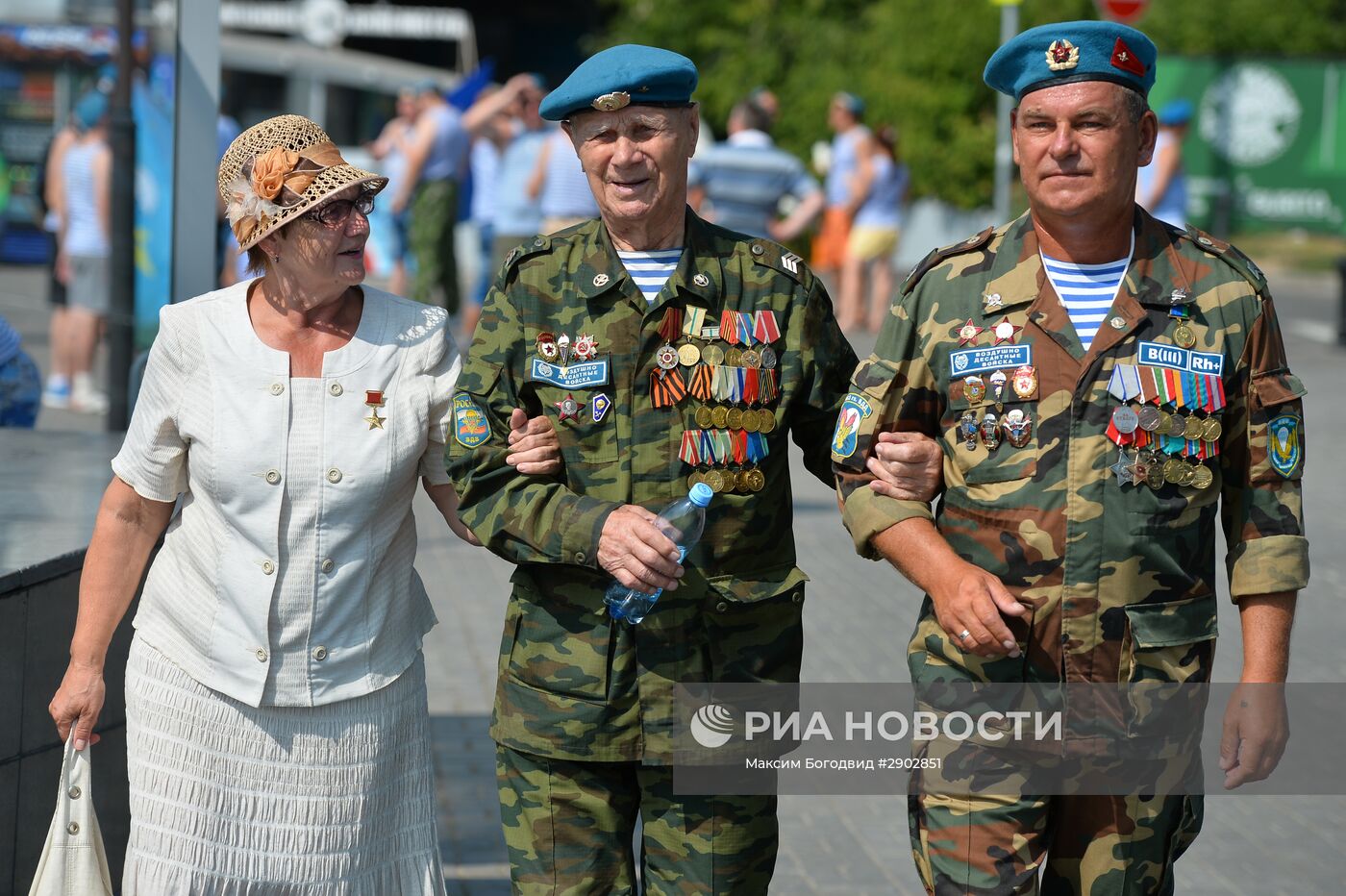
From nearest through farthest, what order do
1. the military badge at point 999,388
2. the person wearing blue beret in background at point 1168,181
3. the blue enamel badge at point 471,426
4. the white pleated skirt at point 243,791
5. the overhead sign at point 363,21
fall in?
the military badge at point 999,388 < the blue enamel badge at point 471,426 < the white pleated skirt at point 243,791 < the person wearing blue beret in background at point 1168,181 < the overhead sign at point 363,21

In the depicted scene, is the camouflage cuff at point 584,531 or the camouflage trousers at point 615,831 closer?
the camouflage cuff at point 584,531

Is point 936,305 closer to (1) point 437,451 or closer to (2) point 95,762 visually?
(1) point 437,451

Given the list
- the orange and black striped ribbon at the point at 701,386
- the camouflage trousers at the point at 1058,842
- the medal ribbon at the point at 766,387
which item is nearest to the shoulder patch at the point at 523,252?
the orange and black striped ribbon at the point at 701,386

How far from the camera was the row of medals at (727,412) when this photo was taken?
369cm

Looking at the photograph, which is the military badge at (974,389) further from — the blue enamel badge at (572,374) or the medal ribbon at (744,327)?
the blue enamel badge at (572,374)

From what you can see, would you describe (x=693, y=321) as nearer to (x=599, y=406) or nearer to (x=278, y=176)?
(x=599, y=406)

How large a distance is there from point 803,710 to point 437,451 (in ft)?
3.12

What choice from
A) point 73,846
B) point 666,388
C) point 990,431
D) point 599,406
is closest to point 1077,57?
Answer: point 990,431

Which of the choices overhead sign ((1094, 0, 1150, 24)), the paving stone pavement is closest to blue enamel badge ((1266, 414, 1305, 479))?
the paving stone pavement

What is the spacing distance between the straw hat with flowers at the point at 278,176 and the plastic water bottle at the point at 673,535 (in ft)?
2.93

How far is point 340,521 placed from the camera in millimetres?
3758

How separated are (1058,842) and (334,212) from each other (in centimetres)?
188

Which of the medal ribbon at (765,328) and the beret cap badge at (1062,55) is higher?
the beret cap badge at (1062,55)

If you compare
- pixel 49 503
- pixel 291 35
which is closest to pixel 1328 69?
pixel 291 35
